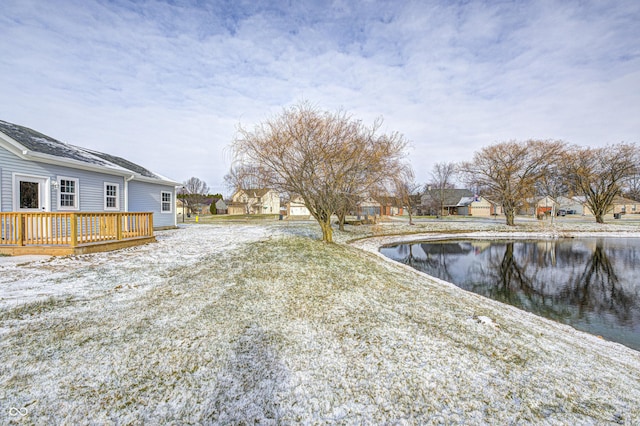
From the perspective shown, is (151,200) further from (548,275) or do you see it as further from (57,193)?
(548,275)

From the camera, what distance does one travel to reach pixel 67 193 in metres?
10.6

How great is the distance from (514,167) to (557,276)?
1772cm

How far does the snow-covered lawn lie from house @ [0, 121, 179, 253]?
2266 millimetres

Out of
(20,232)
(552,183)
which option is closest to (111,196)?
(20,232)

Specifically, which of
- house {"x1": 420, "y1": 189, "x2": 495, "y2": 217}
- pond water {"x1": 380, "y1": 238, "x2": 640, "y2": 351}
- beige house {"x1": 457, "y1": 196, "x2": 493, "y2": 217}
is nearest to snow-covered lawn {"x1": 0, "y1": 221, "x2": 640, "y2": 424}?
pond water {"x1": 380, "y1": 238, "x2": 640, "y2": 351}

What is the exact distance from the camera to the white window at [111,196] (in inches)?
484

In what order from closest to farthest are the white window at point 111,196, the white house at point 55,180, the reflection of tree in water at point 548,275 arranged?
1. the reflection of tree in water at point 548,275
2. the white house at point 55,180
3. the white window at point 111,196

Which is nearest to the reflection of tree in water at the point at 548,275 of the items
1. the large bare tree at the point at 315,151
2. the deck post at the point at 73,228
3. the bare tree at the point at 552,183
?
the large bare tree at the point at 315,151

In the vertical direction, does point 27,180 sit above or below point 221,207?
above

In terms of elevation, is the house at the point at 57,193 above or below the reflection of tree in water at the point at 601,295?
above

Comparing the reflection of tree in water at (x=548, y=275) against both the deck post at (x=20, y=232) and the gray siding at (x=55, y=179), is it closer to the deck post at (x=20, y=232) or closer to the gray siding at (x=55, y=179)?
the deck post at (x=20, y=232)

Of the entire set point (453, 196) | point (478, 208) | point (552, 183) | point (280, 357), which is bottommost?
point (280, 357)

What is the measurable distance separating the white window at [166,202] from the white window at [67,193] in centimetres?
504

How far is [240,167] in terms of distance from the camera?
1140 cm
